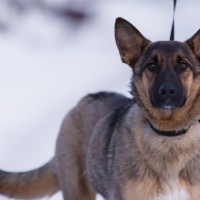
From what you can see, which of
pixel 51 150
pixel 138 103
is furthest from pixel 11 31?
pixel 138 103

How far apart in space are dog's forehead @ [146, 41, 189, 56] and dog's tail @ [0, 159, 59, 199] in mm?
1905

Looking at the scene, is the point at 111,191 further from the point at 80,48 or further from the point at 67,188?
the point at 80,48

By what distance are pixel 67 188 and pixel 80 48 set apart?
1.81m

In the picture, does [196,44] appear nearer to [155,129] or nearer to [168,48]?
[168,48]

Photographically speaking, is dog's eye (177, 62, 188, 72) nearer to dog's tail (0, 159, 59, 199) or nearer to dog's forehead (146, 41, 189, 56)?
dog's forehead (146, 41, 189, 56)

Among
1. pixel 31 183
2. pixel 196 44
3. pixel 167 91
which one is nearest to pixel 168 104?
pixel 167 91

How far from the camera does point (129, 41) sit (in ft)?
26.7

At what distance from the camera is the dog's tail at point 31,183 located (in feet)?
30.1

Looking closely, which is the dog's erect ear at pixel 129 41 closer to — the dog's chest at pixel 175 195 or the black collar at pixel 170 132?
the black collar at pixel 170 132

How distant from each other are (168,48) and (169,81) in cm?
32

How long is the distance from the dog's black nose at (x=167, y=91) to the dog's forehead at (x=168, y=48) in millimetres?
313

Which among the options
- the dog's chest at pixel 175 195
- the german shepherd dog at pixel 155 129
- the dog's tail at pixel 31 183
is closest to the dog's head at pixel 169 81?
the german shepherd dog at pixel 155 129

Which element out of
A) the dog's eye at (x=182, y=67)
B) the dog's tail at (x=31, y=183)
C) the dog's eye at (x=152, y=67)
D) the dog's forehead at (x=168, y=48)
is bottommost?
the dog's tail at (x=31, y=183)

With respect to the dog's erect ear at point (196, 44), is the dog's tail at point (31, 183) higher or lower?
lower
